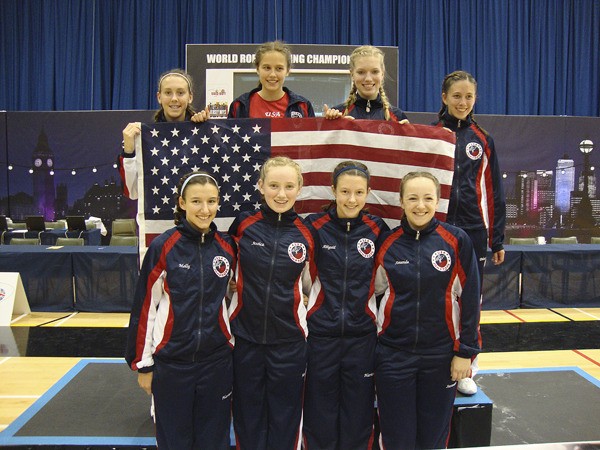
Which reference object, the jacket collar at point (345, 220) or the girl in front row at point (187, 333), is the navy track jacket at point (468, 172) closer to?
the jacket collar at point (345, 220)

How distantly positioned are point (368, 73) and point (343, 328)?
59.0 inches

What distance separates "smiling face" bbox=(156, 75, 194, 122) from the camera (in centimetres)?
286

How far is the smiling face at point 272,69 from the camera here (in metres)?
2.97

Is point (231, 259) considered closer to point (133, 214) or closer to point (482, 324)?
point (482, 324)

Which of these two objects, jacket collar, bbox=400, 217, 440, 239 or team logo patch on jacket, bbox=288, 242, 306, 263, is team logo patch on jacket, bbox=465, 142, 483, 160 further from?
team logo patch on jacket, bbox=288, 242, 306, 263

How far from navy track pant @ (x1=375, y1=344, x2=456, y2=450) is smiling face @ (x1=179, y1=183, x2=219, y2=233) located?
114cm

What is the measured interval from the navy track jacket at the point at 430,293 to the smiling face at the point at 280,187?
576 millimetres

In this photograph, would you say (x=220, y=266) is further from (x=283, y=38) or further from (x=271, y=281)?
(x=283, y=38)

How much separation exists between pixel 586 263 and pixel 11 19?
14114 mm

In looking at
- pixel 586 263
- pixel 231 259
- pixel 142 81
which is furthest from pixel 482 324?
pixel 142 81

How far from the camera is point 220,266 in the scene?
2.47 metres

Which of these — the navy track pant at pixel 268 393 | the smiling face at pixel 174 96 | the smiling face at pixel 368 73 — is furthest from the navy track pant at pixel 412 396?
the smiling face at pixel 174 96

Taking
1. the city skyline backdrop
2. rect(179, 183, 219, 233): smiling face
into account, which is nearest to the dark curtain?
the city skyline backdrop

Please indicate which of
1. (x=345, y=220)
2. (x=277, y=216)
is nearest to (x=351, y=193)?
(x=345, y=220)
